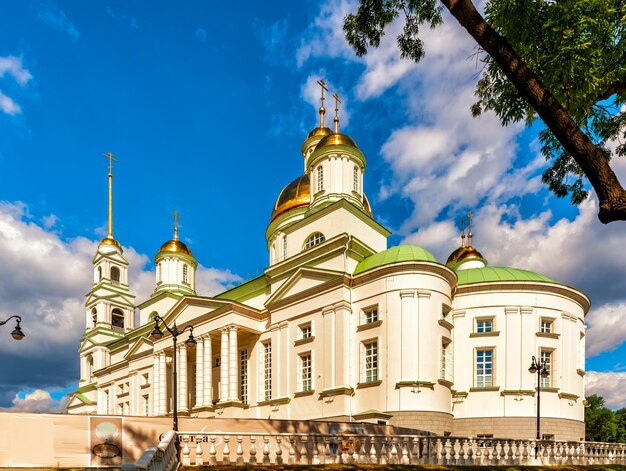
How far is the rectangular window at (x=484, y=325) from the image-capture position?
31980mm

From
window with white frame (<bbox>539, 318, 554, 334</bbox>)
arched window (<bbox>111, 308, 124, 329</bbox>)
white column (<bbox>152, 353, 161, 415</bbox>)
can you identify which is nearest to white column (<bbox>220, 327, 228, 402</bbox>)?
white column (<bbox>152, 353, 161, 415</bbox>)

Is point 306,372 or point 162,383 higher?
point 306,372

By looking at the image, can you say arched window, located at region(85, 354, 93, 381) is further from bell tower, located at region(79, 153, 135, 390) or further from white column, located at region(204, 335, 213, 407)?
white column, located at region(204, 335, 213, 407)

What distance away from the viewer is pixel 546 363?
31.1 meters

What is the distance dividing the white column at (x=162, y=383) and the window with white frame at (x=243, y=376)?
8549 millimetres

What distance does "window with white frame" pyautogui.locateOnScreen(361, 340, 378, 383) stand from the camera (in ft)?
94.2

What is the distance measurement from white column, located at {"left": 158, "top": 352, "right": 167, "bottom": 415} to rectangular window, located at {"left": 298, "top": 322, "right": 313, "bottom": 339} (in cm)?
1607

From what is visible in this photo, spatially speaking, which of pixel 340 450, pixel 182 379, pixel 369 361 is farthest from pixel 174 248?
pixel 340 450

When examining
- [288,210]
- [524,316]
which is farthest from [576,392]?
[288,210]

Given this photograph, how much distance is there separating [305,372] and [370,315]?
20.4ft

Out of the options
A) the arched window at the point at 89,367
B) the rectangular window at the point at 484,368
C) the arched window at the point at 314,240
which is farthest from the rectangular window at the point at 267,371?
the arched window at the point at 89,367

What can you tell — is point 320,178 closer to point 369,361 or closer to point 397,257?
point 397,257

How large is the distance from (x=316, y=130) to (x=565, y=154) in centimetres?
3948

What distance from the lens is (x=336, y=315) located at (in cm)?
3030
